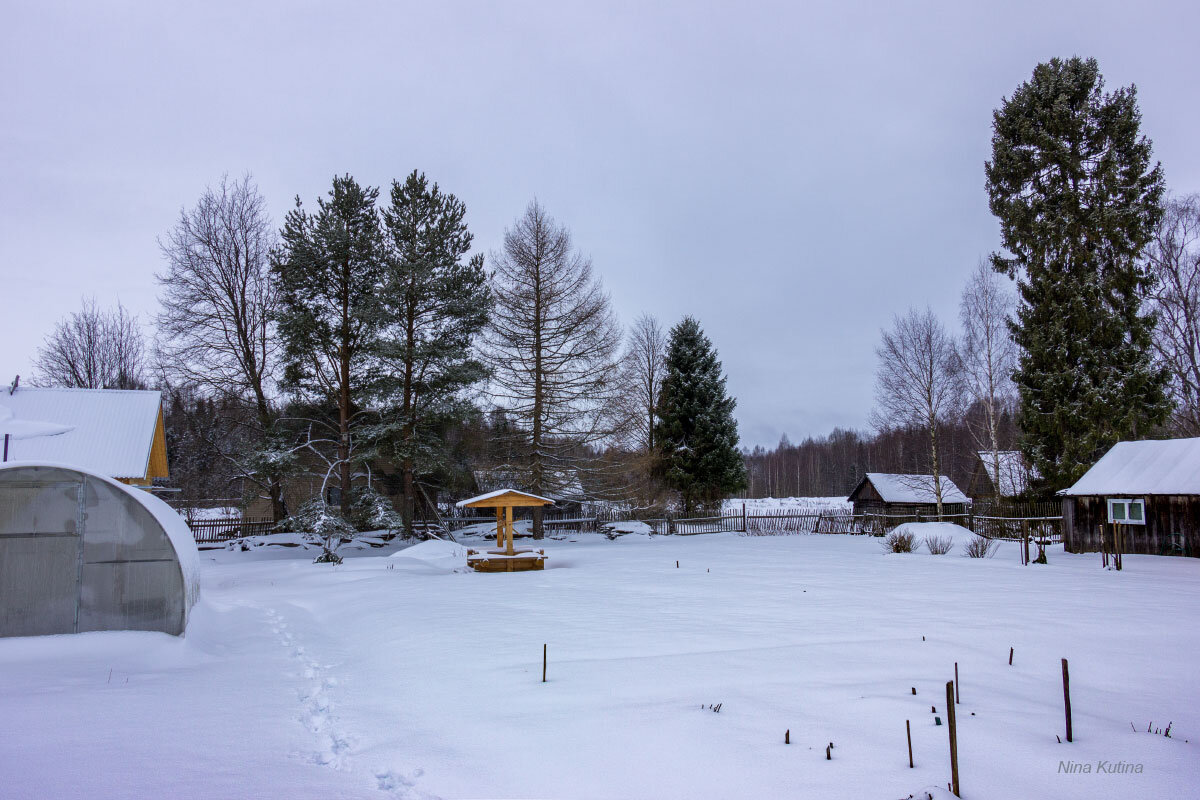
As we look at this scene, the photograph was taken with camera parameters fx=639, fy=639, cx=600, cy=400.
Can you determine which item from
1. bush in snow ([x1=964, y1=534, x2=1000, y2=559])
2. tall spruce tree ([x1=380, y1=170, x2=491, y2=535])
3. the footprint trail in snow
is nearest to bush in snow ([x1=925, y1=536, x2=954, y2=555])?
bush in snow ([x1=964, y1=534, x2=1000, y2=559])

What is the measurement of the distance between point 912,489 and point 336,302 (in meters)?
27.8

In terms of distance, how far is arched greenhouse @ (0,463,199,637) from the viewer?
7.84 m

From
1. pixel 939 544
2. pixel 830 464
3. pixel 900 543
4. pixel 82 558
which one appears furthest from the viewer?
pixel 830 464

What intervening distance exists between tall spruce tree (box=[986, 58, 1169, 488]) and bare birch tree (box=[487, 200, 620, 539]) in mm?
16250

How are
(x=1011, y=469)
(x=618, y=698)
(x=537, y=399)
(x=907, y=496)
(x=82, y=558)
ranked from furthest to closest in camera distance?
(x=907, y=496)
(x=1011, y=469)
(x=537, y=399)
(x=82, y=558)
(x=618, y=698)

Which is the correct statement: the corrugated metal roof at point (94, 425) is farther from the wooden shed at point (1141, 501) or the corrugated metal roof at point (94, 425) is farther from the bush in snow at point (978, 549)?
the wooden shed at point (1141, 501)

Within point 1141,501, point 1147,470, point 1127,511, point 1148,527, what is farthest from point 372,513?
point 1147,470

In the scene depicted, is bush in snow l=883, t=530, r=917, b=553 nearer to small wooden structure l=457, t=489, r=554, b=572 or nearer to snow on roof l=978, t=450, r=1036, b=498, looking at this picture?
snow on roof l=978, t=450, r=1036, b=498

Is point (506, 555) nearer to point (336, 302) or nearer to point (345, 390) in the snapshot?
point (345, 390)

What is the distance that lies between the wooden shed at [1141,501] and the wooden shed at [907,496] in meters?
10.6

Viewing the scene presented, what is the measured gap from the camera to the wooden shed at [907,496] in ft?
101

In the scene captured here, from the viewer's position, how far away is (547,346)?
980 inches

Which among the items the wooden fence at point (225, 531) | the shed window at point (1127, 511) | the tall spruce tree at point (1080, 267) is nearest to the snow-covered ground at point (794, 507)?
the tall spruce tree at point (1080, 267)

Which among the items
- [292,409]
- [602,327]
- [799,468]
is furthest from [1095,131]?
[799,468]
